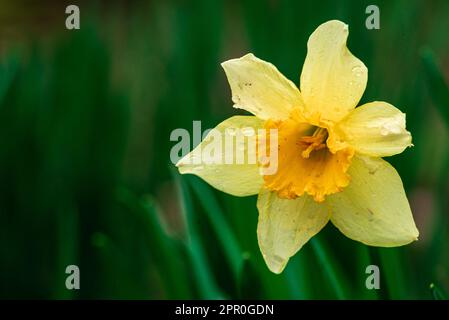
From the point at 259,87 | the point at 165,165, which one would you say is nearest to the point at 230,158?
the point at 259,87

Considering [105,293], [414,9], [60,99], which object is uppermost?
[414,9]

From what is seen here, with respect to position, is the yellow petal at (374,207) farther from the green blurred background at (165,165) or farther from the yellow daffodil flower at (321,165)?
the green blurred background at (165,165)

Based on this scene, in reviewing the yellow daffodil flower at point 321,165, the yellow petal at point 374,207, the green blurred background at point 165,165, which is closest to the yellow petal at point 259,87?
the yellow daffodil flower at point 321,165

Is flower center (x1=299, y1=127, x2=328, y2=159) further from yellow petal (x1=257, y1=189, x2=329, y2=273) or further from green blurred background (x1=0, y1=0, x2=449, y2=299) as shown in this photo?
green blurred background (x1=0, y1=0, x2=449, y2=299)

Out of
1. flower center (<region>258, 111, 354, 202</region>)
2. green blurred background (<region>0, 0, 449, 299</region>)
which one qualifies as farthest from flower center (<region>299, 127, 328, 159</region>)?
green blurred background (<region>0, 0, 449, 299</region>)

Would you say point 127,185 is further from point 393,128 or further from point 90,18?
point 393,128
